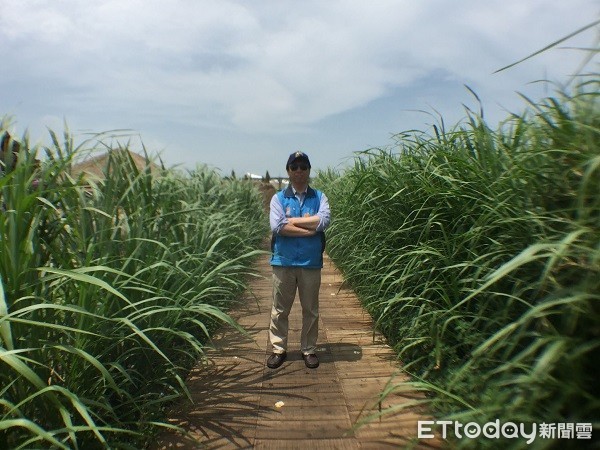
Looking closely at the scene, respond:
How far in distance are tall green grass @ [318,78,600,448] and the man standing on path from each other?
0.63 metres

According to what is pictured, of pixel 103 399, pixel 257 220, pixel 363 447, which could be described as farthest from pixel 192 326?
pixel 257 220

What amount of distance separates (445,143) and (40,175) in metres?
2.80

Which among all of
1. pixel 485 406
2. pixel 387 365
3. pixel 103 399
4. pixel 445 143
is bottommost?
pixel 387 365

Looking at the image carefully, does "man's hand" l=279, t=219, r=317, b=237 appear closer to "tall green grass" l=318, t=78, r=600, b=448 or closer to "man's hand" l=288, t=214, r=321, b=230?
"man's hand" l=288, t=214, r=321, b=230

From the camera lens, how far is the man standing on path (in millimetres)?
4012

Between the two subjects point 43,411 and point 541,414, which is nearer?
point 541,414

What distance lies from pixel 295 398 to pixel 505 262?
1652 millimetres

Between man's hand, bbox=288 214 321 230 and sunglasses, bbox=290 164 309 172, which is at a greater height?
sunglasses, bbox=290 164 309 172

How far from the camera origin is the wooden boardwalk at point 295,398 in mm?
2795

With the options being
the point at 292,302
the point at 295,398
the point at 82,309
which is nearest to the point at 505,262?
the point at 295,398

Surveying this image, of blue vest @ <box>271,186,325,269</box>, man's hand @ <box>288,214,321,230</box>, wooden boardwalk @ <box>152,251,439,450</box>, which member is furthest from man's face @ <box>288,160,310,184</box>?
wooden boardwalk @ <box>152,251,439,450</box>

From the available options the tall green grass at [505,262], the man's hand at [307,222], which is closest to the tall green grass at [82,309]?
the man's hand at [307,222]

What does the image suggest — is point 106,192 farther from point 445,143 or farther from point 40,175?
point 445,143

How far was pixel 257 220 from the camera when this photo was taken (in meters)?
12.2
